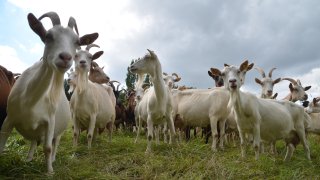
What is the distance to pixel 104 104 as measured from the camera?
356 inches

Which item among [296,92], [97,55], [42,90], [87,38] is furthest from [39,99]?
[296,92]

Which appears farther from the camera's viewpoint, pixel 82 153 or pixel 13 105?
pixel 82 153

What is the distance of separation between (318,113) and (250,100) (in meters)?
5.33

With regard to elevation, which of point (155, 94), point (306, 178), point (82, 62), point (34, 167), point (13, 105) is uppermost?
point (82, 62)

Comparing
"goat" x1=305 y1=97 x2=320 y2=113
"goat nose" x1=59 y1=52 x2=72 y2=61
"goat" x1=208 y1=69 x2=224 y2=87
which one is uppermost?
"goat" x1=208 y1=69 x2=224 y2=87

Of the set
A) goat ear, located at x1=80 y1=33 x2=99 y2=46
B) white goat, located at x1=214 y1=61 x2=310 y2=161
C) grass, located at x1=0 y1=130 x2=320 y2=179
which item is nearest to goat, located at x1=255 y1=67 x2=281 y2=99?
white goat, located at x1=214 y1=61 x2=310 y2=161

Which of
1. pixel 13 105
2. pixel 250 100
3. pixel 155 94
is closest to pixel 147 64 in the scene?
pixel 155 94

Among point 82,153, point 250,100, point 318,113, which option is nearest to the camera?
point 82,153

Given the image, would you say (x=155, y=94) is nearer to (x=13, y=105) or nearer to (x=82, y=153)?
(x=82, y=153)

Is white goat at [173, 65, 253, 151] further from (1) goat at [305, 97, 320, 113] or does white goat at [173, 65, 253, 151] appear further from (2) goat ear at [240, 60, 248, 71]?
(1) goat at [305, 97, 320, 113]

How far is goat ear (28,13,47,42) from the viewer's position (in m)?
4.05

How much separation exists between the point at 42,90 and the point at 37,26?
736 millimetres

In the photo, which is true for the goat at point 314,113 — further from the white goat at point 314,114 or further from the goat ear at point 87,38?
the goat ear at point 87,38

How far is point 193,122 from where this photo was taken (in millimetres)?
10711
